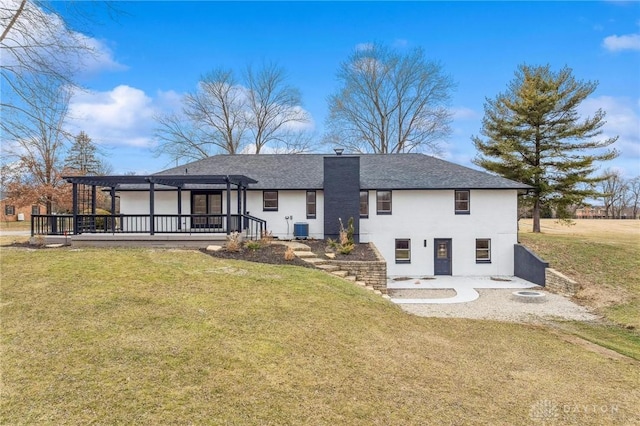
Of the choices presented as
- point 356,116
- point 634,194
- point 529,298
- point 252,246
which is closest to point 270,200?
point 252,246

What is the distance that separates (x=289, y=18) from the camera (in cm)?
1873

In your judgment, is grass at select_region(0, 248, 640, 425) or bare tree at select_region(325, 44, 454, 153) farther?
bare tree at select_region(325, 44, 454, 153)

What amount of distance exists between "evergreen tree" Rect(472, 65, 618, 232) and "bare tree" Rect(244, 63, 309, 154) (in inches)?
740

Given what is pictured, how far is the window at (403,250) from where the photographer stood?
1859cm

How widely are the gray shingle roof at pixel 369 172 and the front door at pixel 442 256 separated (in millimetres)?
2827

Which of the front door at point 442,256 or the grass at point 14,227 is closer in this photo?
the front door at point 442,256

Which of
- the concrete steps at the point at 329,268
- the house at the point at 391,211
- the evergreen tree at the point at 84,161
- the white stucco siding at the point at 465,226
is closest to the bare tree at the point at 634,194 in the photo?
the white stucco siding at the point at 465,226

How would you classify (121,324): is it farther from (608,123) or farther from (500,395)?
(608,123)

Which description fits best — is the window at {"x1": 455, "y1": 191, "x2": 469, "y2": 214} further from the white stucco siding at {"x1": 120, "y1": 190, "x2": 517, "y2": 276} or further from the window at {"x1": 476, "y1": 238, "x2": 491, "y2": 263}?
the window at {"x1": 476, "y1": 238, "x2": 491, "y2": 263}

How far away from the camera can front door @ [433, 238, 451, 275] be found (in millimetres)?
18469

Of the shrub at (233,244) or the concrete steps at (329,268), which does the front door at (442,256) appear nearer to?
the concrete steps at (329,268)

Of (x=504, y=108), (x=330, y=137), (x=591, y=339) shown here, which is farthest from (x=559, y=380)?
(x=330, y=137)

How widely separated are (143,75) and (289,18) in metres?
7.82

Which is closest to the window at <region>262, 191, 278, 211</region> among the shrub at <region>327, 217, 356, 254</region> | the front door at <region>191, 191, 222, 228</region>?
the front door at <region>191, 191, 222, 228</region>
